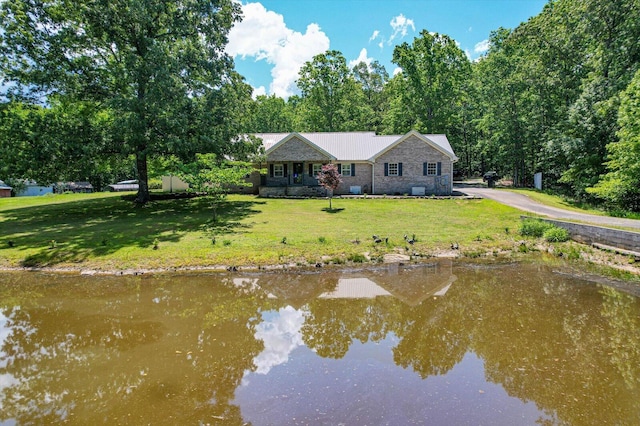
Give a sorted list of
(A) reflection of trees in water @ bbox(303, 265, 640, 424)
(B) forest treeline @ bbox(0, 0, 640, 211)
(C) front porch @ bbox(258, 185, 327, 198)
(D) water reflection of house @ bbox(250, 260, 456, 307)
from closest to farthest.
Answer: (A) reflection of trees in water @ bbox(303, 265, 640, 424), (D) water reflection of house @ bbox(250, 260, 456, 307), (B) forest treeline @ bbox(0, 0, 640, 211), (C) front porch @ bbox(258, 185, 327, 198)

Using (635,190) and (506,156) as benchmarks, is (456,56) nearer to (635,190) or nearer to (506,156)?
(506,156)

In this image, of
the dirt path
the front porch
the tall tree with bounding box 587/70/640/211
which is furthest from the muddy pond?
the front porch

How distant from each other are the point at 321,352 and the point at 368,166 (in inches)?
969

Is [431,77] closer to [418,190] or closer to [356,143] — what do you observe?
[356,143]

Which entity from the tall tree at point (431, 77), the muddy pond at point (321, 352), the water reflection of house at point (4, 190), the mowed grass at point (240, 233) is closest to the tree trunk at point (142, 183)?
the mowed grass at point (240, 233)

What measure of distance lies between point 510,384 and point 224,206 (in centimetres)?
2076

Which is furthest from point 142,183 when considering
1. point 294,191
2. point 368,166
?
point 368,166

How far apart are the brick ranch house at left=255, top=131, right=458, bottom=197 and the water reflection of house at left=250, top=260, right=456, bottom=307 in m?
17.8

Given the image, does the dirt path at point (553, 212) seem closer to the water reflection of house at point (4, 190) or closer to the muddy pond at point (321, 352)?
the muddy pond at point (321, 352)

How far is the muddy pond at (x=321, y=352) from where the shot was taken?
5023mm

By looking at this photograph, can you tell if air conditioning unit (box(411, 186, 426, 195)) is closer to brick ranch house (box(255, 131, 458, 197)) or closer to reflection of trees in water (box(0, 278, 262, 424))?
brick ranch house (box(255, 131, 458, 197))

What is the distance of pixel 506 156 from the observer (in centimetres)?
3819

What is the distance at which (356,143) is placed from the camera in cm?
3259

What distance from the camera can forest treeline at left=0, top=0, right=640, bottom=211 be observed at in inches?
757
